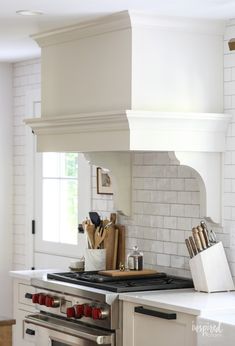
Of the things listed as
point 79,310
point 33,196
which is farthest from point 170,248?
point 33,196

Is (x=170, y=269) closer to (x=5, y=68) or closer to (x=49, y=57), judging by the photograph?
(x=49, y=57)

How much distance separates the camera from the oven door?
4594 millimetres

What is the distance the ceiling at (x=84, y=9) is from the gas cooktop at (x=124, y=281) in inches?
60.8

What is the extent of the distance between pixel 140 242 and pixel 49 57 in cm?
135

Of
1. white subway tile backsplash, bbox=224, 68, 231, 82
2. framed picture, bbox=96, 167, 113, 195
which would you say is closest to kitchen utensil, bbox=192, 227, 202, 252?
white subway tile backsplash, bbox=224, 68, 231, 82

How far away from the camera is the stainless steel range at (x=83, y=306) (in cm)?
458

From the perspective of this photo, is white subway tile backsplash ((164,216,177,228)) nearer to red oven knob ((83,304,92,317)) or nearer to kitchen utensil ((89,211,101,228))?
kitchen utensil ((89,211,101,228))

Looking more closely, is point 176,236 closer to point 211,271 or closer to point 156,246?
point 156,246

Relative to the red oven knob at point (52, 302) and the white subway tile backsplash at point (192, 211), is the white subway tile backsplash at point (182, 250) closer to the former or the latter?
the white subway tile backsplash at point (192, 211)

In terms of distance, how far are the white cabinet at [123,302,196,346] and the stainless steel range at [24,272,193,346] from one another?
0.09 meters

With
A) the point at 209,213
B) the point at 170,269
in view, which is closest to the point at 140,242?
the point at 170,269

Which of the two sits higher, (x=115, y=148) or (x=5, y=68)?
(x=5, y=68)

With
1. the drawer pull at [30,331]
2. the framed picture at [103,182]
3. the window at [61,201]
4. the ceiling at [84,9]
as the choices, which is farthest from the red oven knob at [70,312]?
the ceiling at [84,9]

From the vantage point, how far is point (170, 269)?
5191 millimetres
